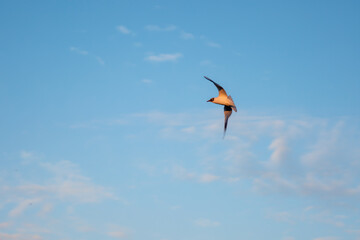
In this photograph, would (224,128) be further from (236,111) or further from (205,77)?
(205,77)

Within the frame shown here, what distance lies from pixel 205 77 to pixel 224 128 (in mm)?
10473

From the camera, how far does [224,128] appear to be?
226 ft

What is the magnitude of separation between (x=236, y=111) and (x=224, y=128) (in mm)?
3799

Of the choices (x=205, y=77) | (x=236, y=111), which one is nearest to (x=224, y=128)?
(x=236, y=111)

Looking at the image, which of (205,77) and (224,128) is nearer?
(205,77)

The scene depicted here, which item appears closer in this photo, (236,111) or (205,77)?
(205,77)

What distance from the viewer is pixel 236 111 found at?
70625 millimetres

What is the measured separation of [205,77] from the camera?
204 ft

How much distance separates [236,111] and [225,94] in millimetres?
3534

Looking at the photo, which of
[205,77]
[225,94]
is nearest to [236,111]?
[225,94]

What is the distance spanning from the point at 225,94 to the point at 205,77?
35.8 feet

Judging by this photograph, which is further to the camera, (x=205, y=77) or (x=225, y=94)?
(x=225, y=94)

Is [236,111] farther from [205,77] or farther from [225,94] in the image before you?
[205,77]

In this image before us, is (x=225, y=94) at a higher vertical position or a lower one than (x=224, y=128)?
higher
